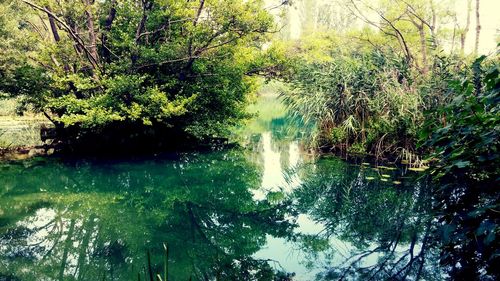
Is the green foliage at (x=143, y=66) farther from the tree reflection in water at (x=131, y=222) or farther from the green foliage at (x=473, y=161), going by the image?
the green foliage at (x=473, y=161)

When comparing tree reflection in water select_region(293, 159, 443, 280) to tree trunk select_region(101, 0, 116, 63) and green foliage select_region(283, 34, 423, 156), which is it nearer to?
green foliage select_region(283, 34, 423, 156)

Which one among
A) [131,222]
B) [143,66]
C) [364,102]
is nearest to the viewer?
[131,222]

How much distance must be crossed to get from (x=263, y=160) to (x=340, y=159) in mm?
2068

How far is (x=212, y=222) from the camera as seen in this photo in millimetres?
5219

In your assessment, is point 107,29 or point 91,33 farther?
point 107,29

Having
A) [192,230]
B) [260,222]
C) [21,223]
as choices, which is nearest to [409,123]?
[260,222]

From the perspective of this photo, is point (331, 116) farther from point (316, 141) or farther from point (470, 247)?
point (470, 247)

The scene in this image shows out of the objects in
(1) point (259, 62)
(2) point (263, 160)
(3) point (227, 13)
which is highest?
(3) point (227, 13)

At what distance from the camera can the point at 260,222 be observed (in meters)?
5.32

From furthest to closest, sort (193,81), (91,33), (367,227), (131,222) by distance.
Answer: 1. (193,81)
2. (91,33)
3. (131,222)
4. (367,227)

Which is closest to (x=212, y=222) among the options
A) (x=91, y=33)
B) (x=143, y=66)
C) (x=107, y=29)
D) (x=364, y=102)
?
(x=364, y=102)

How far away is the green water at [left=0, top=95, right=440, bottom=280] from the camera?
3.78 m

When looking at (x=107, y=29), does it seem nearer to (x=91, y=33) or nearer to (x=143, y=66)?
(x=91, y=33)

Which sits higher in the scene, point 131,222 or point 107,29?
point 107,29
